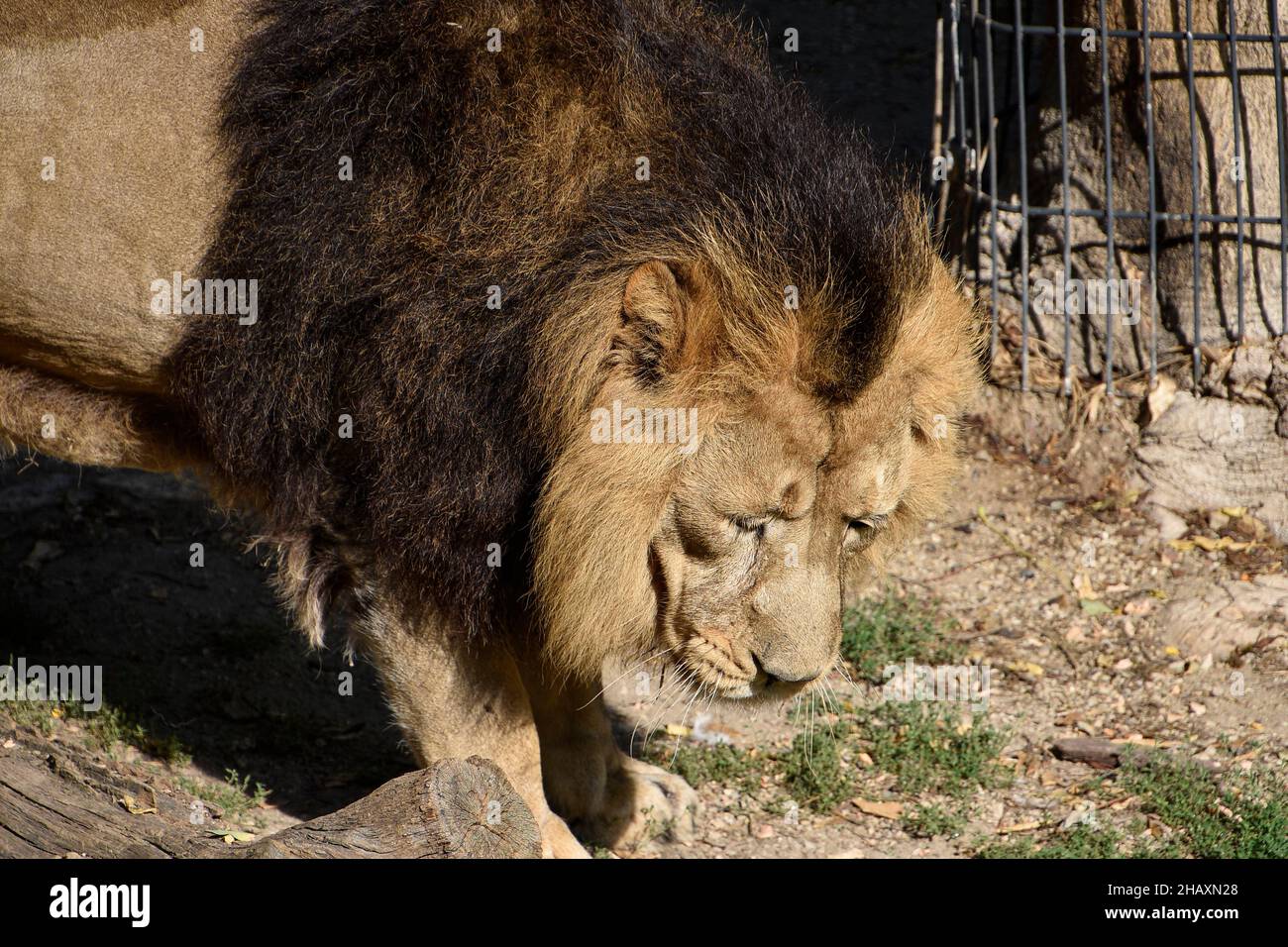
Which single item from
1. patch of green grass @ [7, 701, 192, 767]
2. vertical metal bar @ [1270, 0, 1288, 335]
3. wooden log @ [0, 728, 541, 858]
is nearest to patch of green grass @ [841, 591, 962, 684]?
vertical metal bar @ [1270, 0, 1288, 335]

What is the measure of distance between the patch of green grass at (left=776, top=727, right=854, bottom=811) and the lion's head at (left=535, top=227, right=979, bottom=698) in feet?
4.37

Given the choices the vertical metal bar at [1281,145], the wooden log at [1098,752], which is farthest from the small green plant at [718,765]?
the vertical metal bar at [1281,145]

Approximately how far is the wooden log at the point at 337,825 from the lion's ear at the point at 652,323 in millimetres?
1186

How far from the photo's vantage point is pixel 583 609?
4.00 meters

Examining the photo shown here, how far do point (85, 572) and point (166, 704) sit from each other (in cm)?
117

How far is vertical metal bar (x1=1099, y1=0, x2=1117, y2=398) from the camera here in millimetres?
6758

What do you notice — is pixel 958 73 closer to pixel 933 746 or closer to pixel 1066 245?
pixel 1066 245

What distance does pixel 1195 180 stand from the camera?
6625 millimetres

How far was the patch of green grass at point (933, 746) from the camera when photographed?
215 inches

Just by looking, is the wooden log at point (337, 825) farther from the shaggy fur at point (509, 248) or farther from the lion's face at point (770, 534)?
the lion's face at point (770, 534)

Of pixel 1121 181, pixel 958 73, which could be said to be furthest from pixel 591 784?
pixel 958 73

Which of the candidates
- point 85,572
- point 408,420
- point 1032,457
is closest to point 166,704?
point 85,572

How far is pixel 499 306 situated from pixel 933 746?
2839 mm
